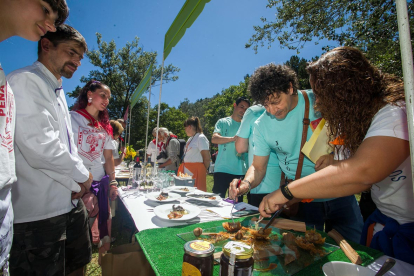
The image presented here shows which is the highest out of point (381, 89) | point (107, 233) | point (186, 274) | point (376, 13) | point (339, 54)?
point (376, 13)

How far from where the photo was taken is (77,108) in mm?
2768

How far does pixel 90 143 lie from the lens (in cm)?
246

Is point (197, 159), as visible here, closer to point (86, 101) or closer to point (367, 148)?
point (86, 101)

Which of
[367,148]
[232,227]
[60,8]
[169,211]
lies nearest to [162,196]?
[169,211]

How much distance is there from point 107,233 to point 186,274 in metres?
2.19

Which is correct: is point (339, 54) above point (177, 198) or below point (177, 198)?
above

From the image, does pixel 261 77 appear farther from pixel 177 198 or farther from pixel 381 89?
pixel 177 198

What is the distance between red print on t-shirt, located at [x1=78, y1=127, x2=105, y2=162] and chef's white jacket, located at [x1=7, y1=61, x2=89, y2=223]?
2.99 ft

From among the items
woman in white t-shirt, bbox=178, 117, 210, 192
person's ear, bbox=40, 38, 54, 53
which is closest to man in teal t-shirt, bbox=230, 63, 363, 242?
person's ear, bbox=40, 38, 54, 53

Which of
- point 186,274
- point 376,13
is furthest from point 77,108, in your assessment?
point 376,13

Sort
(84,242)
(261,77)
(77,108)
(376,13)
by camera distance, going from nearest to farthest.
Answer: (84,242), (261,77), (77,108), (376,13)

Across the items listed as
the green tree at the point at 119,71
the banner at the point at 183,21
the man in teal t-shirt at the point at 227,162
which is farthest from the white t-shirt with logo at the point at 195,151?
the green tree at the point at 119,71

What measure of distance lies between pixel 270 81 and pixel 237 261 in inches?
61.0

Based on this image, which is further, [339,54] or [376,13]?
[376,13]
